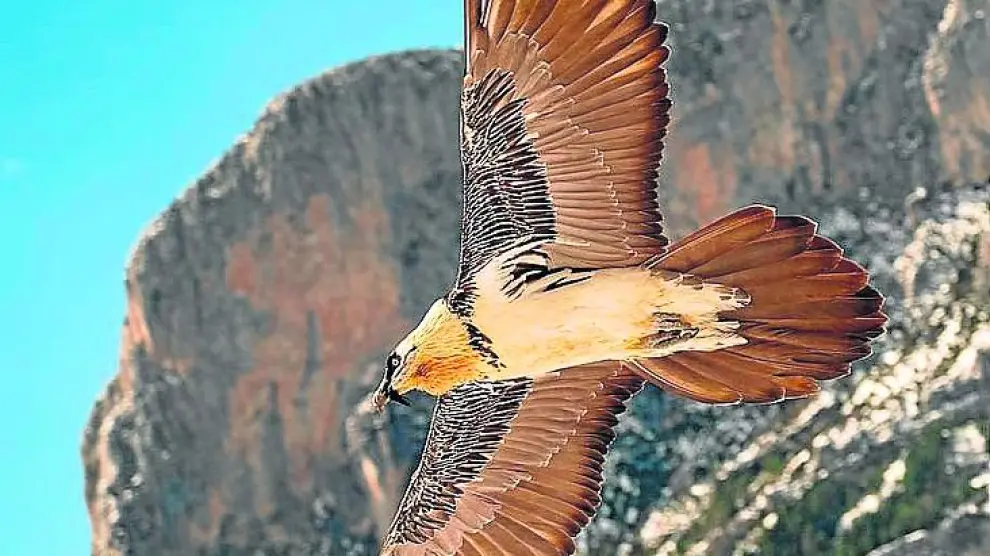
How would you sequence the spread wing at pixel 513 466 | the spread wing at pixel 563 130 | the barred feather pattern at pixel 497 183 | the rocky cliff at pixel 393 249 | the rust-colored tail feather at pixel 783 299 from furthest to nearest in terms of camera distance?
the rocky cliff at pixel 393 249 < the spread wing at pixel 513 466 < the barred feather pattern at pixel 497 183 < the spread wing at pixel 563 130 < the rust-colored tail feather at pixel 783 299

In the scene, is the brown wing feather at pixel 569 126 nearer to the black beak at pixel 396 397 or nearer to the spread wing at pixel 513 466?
the black beak at pixel 396 397

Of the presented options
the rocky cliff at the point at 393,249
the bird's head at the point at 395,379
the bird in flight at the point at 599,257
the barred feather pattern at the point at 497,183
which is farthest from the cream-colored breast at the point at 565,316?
the rocky cliff at the point at 393,249

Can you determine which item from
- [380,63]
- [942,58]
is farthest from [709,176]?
[380,63]

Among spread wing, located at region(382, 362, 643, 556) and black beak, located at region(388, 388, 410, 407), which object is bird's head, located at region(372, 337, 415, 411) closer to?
black beak, located at region(388, 388, 410, 407)

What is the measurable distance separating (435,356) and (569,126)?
0.76m

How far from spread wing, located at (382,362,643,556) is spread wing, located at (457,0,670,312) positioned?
61cm

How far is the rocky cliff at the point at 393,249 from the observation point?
118 ft

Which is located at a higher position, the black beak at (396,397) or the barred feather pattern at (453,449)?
the black beak at (396,397)

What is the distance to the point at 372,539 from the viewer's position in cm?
3866

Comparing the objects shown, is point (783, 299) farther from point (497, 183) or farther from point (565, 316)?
point (497, 183)

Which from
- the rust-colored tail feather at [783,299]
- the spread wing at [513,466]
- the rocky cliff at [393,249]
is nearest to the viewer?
the rust-colored tail feather at [783,299]

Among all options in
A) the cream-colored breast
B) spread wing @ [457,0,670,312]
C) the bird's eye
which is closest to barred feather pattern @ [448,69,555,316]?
spread wing @ [457,0,670,312]

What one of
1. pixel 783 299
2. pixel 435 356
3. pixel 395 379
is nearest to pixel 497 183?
pixel 435 356

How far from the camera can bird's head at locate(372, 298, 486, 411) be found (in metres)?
3.79
